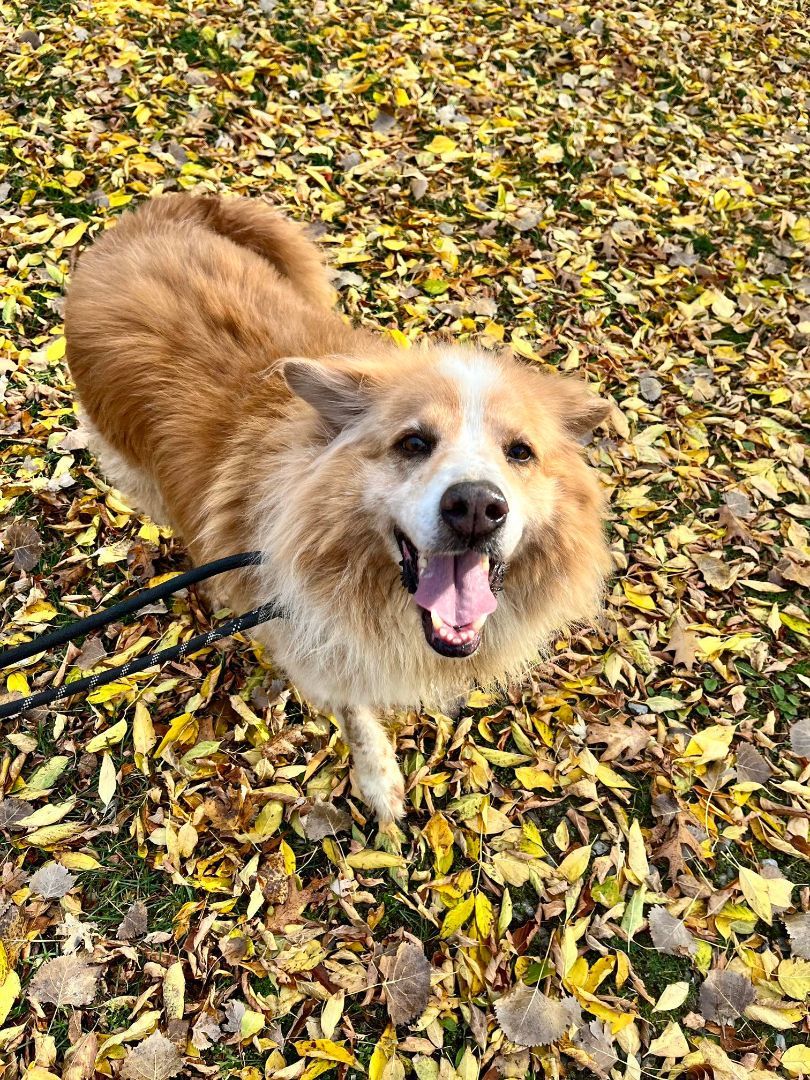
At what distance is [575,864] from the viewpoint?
3088 mm

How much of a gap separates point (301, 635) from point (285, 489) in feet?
1.79

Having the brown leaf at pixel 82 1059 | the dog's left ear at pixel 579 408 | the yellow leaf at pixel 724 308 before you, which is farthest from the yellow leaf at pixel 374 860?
the yellow leaf at pixel 724 308

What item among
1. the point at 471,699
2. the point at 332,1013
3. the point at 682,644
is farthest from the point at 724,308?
the point at 332,1013

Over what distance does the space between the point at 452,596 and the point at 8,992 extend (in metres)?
2.41

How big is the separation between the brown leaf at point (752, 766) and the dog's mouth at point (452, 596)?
204cm

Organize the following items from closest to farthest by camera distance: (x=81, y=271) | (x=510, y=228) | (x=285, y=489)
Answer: (x=285, y=489), (x=81, y=271), (x=510, y=228)

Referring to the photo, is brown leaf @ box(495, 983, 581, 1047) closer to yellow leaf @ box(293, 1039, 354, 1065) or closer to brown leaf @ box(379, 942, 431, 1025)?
brown leaf @ box(379, 942, 431, 1025)

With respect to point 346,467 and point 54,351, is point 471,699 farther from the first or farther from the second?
point 54,351

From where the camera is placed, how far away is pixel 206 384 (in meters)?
2.78

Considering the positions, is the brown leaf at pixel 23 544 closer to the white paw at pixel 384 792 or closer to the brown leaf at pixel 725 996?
the white paw at pixel 384 792

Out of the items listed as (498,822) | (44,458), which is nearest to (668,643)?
(498,822)

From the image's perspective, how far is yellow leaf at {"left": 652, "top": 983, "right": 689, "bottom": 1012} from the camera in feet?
9.12

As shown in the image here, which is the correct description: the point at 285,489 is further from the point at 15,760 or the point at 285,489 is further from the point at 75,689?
the point at 15,760

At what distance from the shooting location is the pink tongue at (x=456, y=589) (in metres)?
2.18
